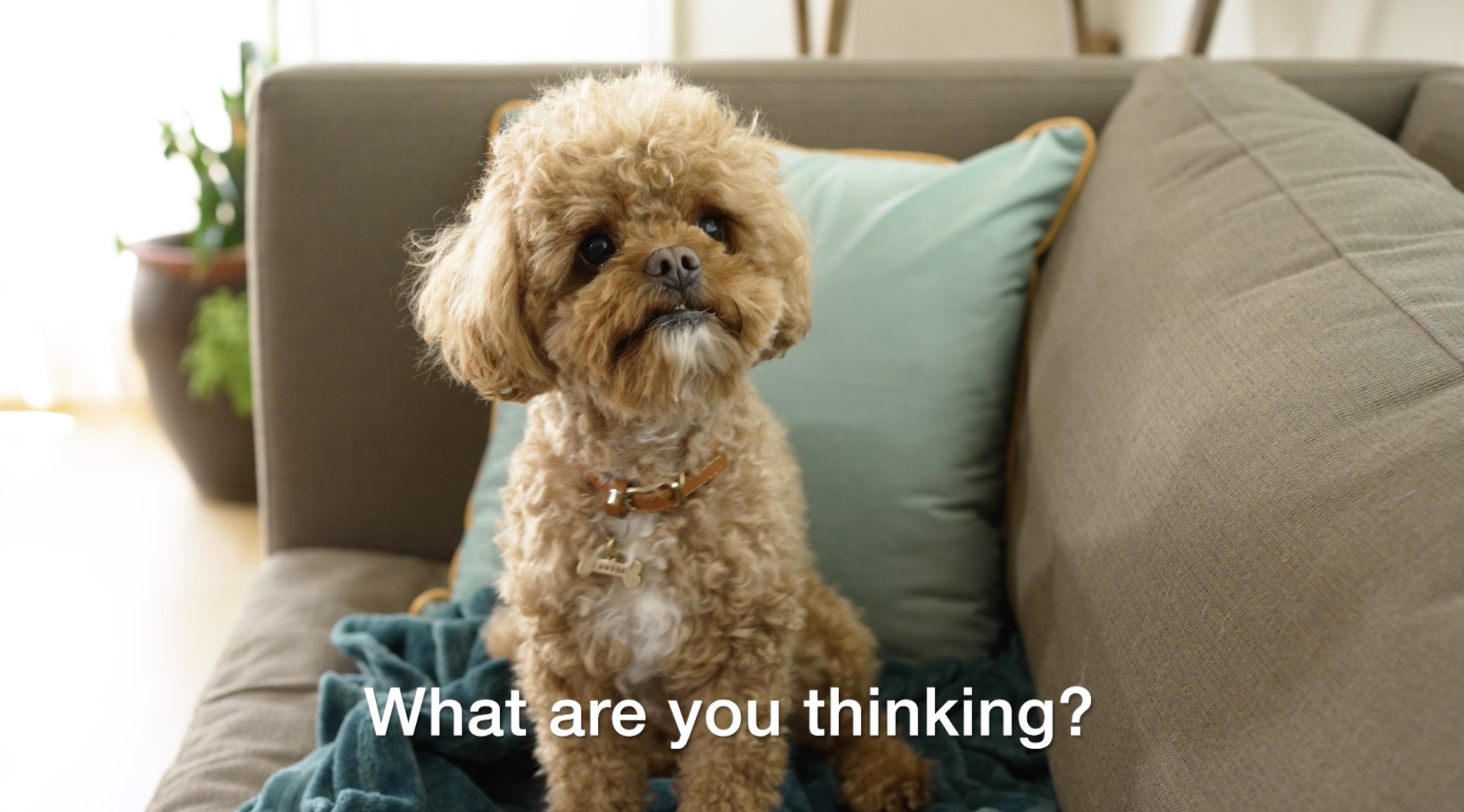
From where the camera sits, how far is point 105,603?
2.22 m

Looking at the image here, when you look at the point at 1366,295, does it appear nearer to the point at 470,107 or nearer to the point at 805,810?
the point at 805,810

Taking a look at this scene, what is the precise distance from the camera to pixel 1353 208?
98cm

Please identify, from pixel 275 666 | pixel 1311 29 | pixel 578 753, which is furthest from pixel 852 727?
pixel 1311 29

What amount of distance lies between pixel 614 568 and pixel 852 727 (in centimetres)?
35

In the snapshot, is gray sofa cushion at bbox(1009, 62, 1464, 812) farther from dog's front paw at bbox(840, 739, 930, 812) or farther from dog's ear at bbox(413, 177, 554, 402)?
dog's ear at bbox(413, 177, 554, 402)

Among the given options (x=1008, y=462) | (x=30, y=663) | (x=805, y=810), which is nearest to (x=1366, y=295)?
(x=1008, y=462)

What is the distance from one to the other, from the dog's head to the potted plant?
1.52 meters

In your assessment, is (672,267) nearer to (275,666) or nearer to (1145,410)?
(1145,410)

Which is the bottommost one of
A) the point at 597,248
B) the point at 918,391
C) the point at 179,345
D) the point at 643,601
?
the point at 179,345

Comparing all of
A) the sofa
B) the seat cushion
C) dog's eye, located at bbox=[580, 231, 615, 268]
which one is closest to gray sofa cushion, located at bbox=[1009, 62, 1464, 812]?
the sofa

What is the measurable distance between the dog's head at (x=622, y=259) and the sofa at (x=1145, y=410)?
1.24ft

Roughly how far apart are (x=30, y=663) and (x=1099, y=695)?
6.48 ft

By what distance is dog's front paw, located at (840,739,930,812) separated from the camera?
1112mm

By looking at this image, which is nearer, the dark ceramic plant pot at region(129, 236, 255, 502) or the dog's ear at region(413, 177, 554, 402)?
the dog's ear at region(413, 177, 554, 402)
